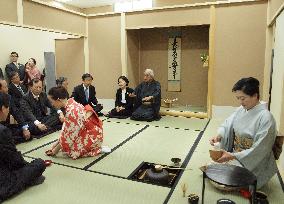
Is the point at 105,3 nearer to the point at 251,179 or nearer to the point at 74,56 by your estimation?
the point at 74,56

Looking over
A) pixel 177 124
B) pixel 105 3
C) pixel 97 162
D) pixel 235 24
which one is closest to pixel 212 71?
pixel 235 24

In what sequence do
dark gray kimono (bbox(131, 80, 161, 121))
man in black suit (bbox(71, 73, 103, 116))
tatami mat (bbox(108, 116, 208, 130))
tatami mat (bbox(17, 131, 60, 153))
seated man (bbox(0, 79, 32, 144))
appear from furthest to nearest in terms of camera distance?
man in black suit (bbox(71, 73, 103, 116)), dark gray kimono (bbox(131, 80, 161, 121)), tatami mat (bbox(108, 116, 208, 130)), seated man (bbox(0, 79, 32, 144)), tatami mat (bbox(17, 131, 60, 153))

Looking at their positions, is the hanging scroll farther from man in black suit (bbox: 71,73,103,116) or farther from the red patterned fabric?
the red patterned fabric

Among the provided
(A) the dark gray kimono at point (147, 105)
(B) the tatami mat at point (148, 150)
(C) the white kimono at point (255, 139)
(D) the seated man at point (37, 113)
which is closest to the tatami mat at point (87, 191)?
(B) the tatami mat at point (148, 150)

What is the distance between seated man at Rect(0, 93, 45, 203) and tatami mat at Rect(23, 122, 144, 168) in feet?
2.53

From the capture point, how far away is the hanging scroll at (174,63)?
7777 millimetres

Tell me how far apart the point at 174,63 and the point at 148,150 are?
168 inches

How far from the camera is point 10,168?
2773 millimetres

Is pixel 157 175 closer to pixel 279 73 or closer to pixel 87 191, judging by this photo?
pixel 87 191

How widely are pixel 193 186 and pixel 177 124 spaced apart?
2963 mm

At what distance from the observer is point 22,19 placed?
5.46 m

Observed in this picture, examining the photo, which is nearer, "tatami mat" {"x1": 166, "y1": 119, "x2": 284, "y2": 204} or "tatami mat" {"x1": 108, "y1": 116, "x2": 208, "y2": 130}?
"tatami mat" {"x1": 166, "y1": 119, "x2": 284, "y2": 204}

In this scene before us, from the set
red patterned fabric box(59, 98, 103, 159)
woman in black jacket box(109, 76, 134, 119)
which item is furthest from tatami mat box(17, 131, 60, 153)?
woman in black jacket box(109, 76, 134, 119)

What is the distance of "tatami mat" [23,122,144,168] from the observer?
12.1 ft
